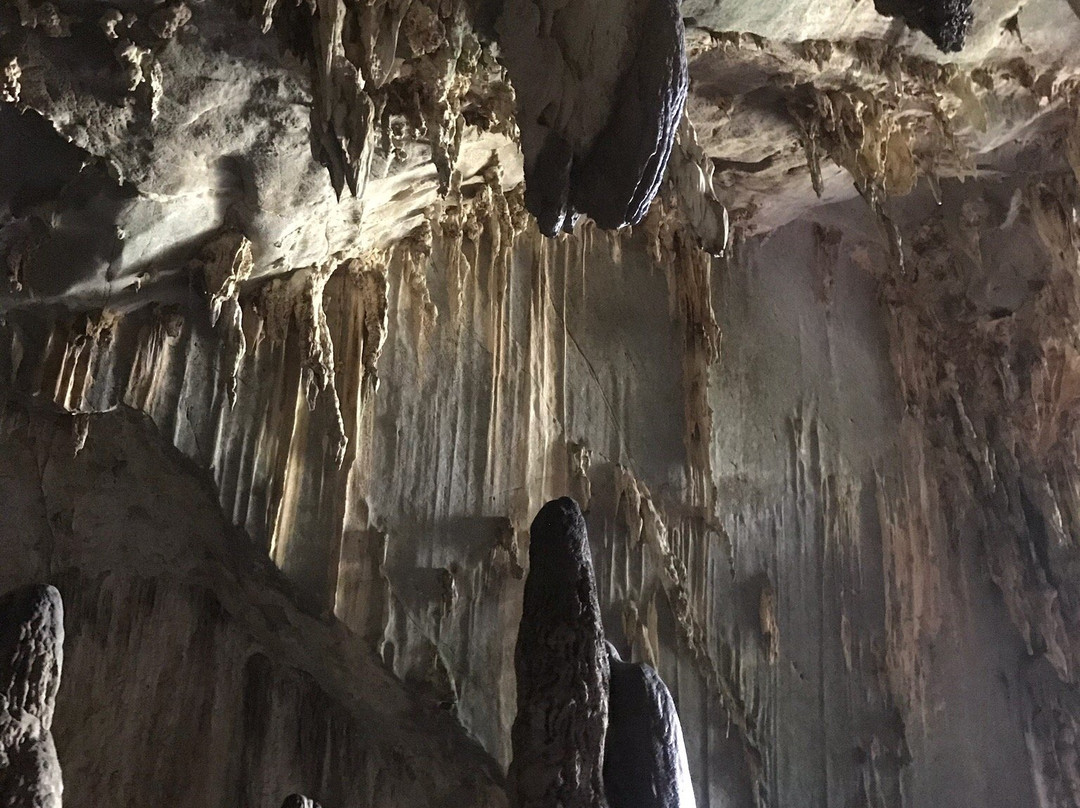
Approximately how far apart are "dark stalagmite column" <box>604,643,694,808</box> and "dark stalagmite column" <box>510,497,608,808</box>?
Answer: 0.65 ft

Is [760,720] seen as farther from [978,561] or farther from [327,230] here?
[327,230]

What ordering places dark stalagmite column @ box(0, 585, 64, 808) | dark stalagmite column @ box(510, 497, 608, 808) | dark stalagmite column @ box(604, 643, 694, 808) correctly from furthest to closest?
dark stalagmite column @ box(604, 643, 694, 808) → dark stalagmite column @ box(510, 497, 608, 808) → dark stalagmite column @ box(0, 585, 64, 808)

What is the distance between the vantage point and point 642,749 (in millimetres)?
3256

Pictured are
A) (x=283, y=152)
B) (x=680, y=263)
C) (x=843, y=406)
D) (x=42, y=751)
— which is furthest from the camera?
(x=843, y=406)

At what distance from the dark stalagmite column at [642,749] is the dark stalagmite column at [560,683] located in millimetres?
198

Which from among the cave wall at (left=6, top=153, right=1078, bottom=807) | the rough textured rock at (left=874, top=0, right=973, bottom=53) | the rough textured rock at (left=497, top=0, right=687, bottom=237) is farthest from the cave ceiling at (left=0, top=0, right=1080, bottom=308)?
the rough textured rock at (left=874, top=0, right=973, bottom=53)

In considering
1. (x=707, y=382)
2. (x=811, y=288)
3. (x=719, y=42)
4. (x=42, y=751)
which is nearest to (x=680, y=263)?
(x=707, y=382)

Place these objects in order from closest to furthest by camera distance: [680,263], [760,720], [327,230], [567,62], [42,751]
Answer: [42,751]
[567,62]
[327,230]
[760,720]
[680,263]

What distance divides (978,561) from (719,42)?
171 inches

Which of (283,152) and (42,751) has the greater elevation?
(283,152)

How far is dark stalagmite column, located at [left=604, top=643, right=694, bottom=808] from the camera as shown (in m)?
3.21

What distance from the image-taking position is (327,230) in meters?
4.91

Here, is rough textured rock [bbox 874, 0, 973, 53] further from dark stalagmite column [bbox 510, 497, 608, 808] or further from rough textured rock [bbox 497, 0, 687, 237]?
dark stalagmite column [bbox 510, 497, 608, 808]

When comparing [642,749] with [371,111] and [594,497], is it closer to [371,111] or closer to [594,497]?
[371,111]
